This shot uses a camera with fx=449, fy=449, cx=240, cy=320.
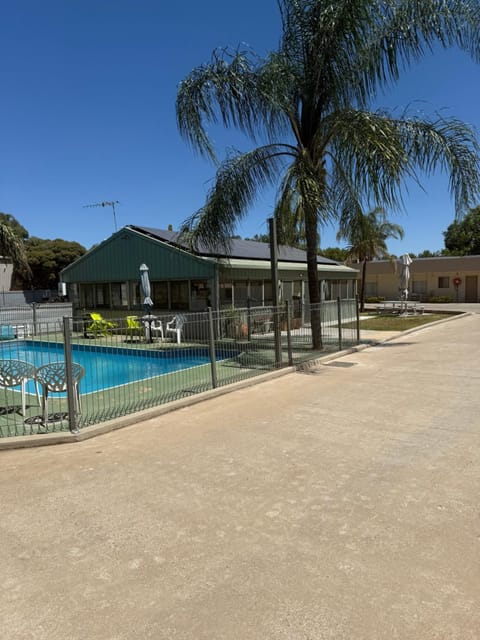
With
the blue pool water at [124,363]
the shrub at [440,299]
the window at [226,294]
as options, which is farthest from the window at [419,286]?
the blue pool water at [124,363]

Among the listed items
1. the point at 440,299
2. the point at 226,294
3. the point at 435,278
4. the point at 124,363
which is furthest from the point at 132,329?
the point at 435,278

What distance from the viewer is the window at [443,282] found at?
40.0m

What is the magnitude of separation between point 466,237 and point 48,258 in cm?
4996

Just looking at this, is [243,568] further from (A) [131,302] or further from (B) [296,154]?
(A) [131,302]

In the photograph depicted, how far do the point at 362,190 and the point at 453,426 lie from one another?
627 cm

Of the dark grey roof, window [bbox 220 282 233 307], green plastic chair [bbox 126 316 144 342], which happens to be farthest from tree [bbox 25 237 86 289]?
green plastic chair [bbox 126 316 144 342]

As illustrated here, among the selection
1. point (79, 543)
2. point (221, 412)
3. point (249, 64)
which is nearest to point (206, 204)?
point (249, 64)

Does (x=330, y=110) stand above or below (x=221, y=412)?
above

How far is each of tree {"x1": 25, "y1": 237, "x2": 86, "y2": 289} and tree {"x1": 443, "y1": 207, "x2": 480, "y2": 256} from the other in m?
45.2

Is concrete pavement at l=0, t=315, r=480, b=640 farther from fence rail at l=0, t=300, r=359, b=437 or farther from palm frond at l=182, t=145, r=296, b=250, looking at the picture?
palm frond at l=182, t=145, r=296, b=250

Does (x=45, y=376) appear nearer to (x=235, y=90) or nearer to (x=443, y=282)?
(x=235, y=90)

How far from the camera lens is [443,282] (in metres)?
40.2

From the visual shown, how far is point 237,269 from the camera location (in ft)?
52.5

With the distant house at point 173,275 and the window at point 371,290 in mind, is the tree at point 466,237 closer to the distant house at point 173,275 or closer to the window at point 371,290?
the window at point 371,290
